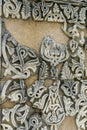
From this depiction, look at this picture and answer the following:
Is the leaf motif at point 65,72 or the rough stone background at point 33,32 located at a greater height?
the rough stone background at point 33,32

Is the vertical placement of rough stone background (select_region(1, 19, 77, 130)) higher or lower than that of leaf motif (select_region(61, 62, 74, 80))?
higher

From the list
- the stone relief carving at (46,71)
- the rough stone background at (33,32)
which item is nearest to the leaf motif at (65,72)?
the stone relief carving at (46,71)

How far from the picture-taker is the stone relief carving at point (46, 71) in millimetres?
2209

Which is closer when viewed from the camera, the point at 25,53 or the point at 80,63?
the point at 25,53

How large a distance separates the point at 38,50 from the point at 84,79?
38 centimetres

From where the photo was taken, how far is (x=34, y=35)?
228cm

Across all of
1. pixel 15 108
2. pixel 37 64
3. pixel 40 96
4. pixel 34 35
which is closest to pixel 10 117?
pixel 15 108

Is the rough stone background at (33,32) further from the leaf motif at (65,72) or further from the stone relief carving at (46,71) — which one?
the leaf motif at (65,72)

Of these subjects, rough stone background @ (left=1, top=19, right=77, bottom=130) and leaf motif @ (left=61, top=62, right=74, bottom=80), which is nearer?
rough stone background @ (left=1, top=19, right=77, bottom=130)

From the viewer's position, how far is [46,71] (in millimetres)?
2297

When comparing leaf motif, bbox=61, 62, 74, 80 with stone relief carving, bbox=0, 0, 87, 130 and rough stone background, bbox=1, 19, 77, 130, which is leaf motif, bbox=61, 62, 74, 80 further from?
rough stone background, bbox=1, 19, 77, 130

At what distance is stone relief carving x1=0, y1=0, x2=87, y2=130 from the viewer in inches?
87.0

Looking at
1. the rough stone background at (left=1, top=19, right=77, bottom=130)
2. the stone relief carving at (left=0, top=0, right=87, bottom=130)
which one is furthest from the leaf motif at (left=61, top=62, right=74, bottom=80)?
the rough stone background at (left=1, top=19, right=77, bottom=130)

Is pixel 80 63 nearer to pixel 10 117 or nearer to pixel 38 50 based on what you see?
pixel 38 50
